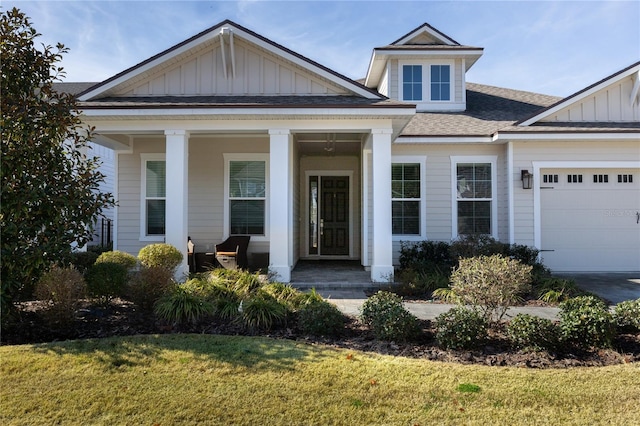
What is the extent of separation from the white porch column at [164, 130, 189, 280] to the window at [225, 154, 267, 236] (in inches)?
83.8

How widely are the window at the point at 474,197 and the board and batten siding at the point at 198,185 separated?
4.99 m

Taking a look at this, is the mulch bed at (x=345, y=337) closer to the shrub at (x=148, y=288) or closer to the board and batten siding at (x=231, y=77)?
the shrub at (x=148, y=288)

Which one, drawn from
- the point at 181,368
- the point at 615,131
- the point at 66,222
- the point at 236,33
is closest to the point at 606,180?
the point at 615,131

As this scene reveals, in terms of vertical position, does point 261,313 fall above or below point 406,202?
below

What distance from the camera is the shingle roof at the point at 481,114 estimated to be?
10.2 m

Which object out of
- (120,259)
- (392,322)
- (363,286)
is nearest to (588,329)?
(392,322)

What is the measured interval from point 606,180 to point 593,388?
27.1 ft

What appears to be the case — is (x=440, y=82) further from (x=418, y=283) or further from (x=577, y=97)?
(x=418, y=283)

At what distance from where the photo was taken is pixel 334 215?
41.2 ft

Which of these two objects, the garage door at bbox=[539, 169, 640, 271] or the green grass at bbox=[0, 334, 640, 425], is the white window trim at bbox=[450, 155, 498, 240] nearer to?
the garage door at bbox=[539, 169, 640, 271]

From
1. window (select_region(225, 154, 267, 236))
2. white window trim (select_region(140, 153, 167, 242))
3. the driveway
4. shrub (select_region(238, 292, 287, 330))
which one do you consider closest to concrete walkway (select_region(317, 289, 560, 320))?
shrub (select_region(238, 292, 287, 330))

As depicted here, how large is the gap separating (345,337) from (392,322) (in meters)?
0.64

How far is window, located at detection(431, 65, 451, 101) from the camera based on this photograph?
39.9 feet

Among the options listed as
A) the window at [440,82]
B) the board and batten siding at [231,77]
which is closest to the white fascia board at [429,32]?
the window at [440,82]
